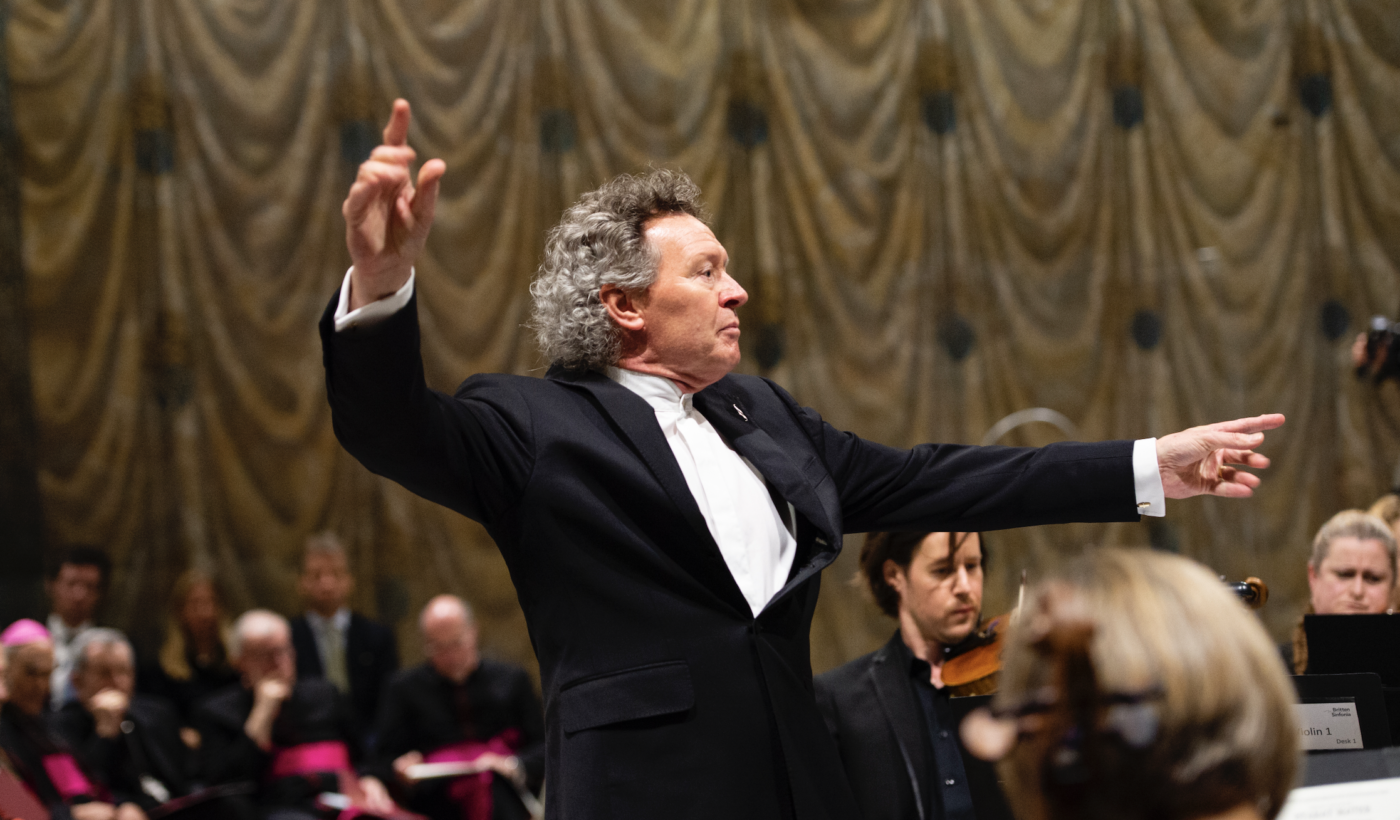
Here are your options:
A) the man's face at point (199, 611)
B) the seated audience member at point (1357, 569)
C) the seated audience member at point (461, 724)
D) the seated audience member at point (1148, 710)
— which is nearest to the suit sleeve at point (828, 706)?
the seated audience member at point (1357, 569)

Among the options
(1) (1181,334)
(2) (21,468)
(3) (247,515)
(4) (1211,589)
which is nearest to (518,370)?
(3) (247,515)

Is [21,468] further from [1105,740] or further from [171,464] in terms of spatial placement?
[1105,740]

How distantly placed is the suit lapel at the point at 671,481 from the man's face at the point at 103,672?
3779 mm

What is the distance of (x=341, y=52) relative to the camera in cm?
627

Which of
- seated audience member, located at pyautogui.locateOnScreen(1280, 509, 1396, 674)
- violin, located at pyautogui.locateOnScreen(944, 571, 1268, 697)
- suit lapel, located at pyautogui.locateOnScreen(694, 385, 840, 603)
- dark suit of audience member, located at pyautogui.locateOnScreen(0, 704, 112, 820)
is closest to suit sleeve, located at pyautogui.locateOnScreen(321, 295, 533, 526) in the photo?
suit lapel, located at pyautogui.locateOnScreen(694, 385, 840, 603)

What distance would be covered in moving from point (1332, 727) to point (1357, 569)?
1.94 m

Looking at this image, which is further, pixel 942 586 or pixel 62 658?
pixel 62 658

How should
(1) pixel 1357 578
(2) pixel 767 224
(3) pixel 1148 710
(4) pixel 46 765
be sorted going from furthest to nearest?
1. (2) pixel 767 224
2. (4) pixel 46 765
3. (1) pixel 1357 578
4. (3) pixel 1148 710

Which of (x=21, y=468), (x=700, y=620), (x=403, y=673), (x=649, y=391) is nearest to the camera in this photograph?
(x=700, y=620)

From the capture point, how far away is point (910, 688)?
2984 millimetres

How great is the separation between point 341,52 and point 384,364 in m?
5.28

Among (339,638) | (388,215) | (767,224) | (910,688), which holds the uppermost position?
(767,224)

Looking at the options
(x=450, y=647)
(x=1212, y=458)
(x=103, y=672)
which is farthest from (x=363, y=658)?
(x=1212, y=458)

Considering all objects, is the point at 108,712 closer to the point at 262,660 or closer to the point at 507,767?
the point at 262,660
